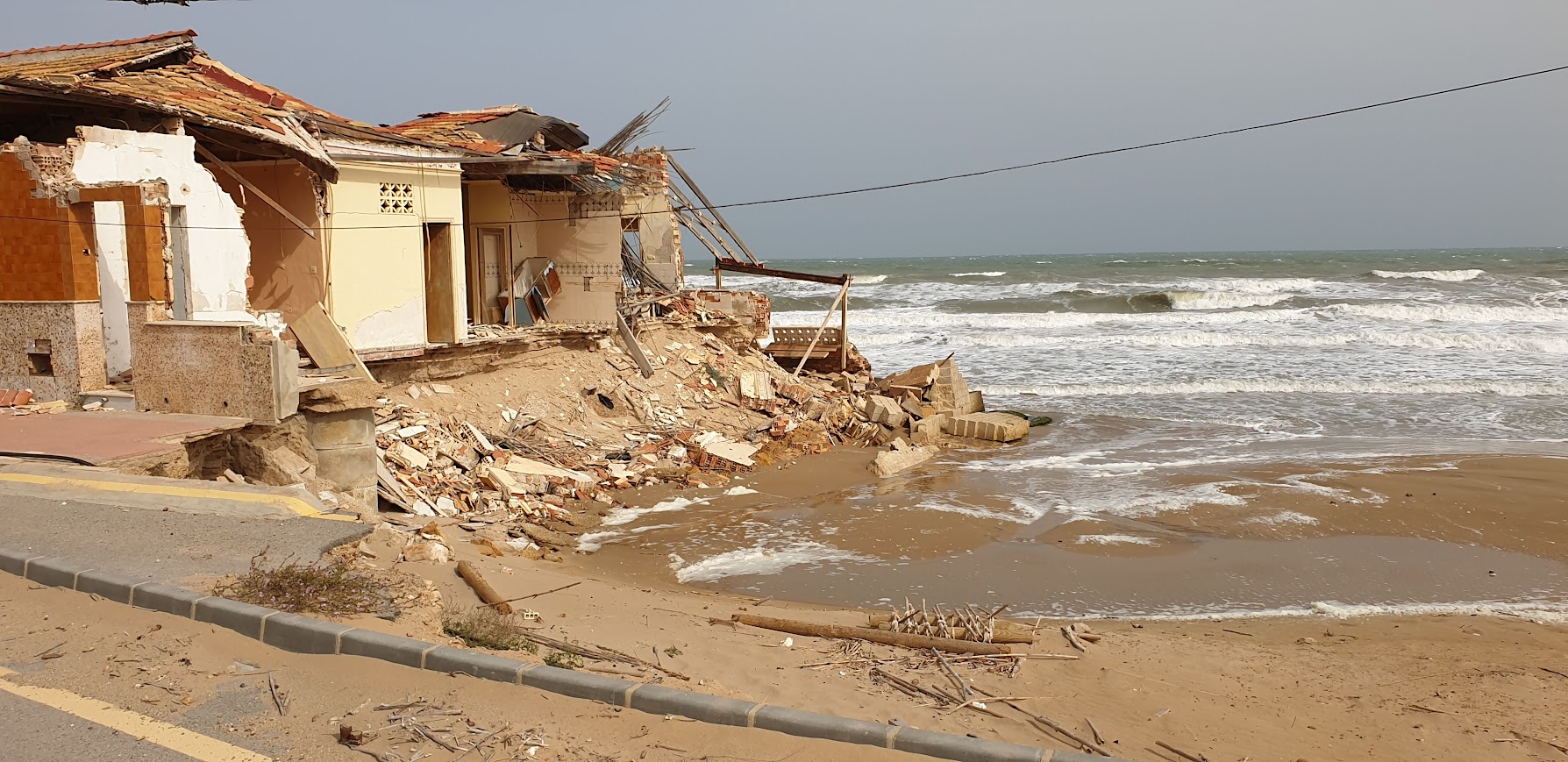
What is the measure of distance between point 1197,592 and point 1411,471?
261 inches

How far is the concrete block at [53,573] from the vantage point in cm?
591

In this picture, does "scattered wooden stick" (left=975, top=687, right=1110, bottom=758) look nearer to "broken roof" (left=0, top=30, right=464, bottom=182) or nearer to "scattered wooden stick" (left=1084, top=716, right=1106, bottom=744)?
"scattered wooden stick" (left=1084, top=716, right=1106, bottom=744)

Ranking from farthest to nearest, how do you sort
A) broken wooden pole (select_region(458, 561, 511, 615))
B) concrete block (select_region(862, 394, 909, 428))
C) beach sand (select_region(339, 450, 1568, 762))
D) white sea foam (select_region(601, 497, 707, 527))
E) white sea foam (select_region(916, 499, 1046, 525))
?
concrete block (select_region(862, 394, 909, 428))
white sea foam (select_region(916, 499, 1046, 525))
white sea foam (select_region(601, 497, 707, 527))
broken wooden pole (select_region(458, 561, 511, 615))
beach sand (select_region(339, 450, 1568, 762))

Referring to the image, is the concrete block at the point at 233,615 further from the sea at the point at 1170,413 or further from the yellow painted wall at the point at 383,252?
the yellow painted wall at the point at 383,252

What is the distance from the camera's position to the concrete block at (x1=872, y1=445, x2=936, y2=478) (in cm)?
1453

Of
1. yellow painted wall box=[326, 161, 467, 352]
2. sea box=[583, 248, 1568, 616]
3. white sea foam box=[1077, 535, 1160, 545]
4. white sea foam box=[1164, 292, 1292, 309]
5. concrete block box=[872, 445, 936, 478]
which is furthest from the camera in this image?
white sea foam box=[1164, 292, 1292, 309]

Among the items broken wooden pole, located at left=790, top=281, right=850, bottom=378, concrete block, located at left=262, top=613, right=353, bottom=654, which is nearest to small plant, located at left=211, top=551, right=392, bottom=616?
concrete block, located at left=262, top=613, right=353, bottom=654

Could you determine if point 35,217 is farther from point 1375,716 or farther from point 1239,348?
point 1239,348

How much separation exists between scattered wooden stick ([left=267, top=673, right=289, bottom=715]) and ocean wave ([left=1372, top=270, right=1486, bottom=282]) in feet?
181

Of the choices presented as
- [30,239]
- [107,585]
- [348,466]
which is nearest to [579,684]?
[107,585]

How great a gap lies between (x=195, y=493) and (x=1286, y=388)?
21.2m

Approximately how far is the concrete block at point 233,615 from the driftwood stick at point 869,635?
132 inches

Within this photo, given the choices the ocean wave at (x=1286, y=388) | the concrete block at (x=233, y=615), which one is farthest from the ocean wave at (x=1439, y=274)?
the concrete block at (x=233, y=615)

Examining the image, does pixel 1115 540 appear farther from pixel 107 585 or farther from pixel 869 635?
pixel 107 585
